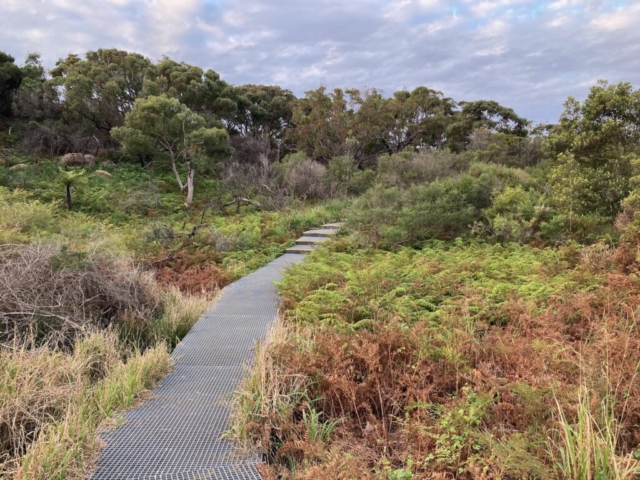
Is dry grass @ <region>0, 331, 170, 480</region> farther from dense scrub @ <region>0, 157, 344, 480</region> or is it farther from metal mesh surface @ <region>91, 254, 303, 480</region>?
metal mesh surface @ <region>91, 254, 303, 480</region>

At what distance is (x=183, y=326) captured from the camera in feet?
17.6

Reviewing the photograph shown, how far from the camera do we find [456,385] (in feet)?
9.84

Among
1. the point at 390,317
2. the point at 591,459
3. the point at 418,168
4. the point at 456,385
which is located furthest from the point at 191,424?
the point at 418,168

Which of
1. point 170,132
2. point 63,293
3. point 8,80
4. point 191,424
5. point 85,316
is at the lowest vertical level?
point 191,424

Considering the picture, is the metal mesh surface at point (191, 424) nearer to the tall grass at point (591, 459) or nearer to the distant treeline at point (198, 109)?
the tall grass at point (591, 459)

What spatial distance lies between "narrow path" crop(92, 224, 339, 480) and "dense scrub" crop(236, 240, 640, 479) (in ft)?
0.74

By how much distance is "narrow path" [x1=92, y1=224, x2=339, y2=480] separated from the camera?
239cm

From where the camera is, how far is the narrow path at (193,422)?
2.39 m

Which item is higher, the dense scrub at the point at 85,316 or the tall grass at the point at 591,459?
the dense scrub at the point at 85,316

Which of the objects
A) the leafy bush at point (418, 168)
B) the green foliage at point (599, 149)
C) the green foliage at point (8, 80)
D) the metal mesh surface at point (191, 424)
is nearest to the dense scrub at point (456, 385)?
the metal mesh surface at point (191, 424)

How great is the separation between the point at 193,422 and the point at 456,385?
1827mm

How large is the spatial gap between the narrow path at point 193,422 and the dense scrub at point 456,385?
0.74 ft

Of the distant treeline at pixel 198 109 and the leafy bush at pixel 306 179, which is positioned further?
the distant treeline at pixel 198 109

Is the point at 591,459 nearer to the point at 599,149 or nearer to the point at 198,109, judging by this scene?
the point at 599,149
